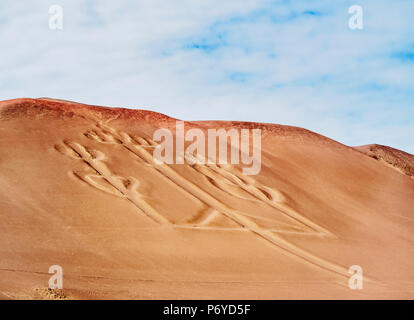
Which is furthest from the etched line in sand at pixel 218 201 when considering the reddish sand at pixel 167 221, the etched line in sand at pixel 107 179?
the etched line in sand at pixel 107 179

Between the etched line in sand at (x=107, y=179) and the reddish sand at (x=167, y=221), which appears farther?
the etched line in sand at (x=107, y=179)

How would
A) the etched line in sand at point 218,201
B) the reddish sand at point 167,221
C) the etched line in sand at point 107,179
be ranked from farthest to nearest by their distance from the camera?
the etched line in sand at point 107,179, the etched line in sand at point 218,201, the reddish sand at point 167,221

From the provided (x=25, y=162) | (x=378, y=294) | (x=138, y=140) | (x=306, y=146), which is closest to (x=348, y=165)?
(x=306, y=146)

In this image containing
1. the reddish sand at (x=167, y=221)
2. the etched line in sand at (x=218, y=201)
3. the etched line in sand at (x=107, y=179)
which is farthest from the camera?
the etched line in sand at (x=107, y=179)

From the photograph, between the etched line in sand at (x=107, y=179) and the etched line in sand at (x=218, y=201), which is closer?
the etched line in sand at (x=218, y=201)

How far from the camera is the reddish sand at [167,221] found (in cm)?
589

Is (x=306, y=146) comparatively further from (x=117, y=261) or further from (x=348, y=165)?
(x=117, y=261)

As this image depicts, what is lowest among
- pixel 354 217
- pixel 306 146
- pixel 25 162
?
pixel 354 217

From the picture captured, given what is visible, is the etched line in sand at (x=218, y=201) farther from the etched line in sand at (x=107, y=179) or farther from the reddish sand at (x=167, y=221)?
the etched line in sand at (x=107, y=179)

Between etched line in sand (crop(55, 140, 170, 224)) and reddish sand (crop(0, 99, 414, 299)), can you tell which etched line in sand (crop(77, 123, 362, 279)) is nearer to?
reddish sand (crop(0, 99, 414, 299))

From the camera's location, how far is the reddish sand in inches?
232

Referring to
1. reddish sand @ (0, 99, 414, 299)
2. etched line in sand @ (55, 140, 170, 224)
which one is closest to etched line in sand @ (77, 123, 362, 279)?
reddish sand @ (0, 99, 414, 299)
